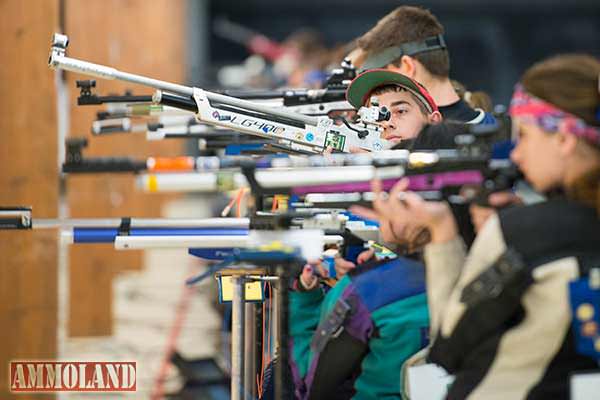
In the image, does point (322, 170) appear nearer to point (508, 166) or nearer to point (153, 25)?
point (508, 166)

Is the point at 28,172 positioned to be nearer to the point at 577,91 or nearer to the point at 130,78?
the point at 130,78

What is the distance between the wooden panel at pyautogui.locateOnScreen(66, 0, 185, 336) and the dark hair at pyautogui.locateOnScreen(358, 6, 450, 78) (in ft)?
11.3

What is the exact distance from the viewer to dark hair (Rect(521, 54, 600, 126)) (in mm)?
2357

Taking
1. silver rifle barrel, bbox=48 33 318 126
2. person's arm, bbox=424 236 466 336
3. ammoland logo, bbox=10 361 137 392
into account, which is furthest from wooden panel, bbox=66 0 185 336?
person's arm, bbox=424 236 466 336

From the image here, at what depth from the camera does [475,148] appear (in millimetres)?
2539

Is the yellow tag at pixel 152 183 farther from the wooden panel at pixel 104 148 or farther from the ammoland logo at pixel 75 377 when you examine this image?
the wooden panel at pixel 104 148

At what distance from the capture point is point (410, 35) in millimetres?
4285

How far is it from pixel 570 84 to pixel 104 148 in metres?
7.28

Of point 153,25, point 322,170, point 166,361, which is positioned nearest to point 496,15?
point 153,25

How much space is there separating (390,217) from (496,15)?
2157cm

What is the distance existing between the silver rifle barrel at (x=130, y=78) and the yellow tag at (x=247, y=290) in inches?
22.0

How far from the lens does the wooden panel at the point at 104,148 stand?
324 inches

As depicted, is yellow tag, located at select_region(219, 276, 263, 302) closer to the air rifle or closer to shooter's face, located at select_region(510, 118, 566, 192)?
the air rifle

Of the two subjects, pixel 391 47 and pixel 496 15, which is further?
pixel 496 15
